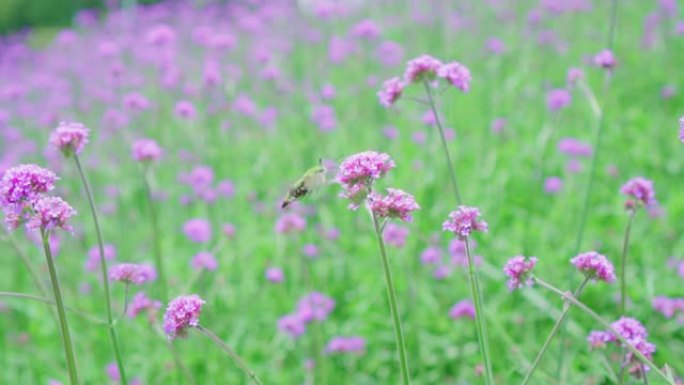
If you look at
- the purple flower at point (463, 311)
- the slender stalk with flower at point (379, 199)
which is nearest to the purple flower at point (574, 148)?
the purple flower at point (463, 311)

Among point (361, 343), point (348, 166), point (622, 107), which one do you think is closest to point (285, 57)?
point (622, 107)

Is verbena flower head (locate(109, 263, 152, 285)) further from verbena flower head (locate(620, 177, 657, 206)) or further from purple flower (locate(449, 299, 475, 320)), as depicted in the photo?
purple flower (locate(449, 299, 475, 320))

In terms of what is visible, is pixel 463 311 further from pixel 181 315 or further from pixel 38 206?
pixel 38 206

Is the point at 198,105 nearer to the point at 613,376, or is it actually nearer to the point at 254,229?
the point at 254,229

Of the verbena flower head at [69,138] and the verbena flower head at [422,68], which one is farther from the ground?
the verbena flower head at [422,68]

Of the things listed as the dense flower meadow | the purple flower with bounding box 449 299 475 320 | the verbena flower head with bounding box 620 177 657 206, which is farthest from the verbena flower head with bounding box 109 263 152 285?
the purple flower with bounding box 449 299 475 320

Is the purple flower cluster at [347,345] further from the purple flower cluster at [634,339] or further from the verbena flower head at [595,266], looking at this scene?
the verbena flower head at [595,266]
